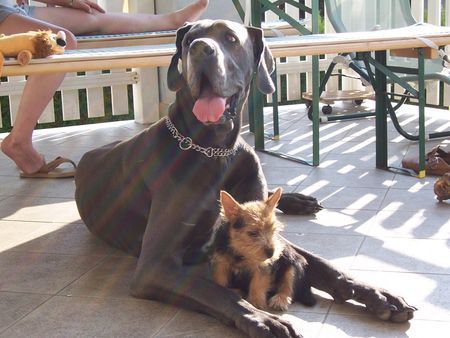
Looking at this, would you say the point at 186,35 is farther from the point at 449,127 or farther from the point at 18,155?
the point at 449,127

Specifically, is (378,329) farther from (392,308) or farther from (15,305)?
(15,305)

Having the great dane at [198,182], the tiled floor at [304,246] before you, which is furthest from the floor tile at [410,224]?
the great dane at [198,182]

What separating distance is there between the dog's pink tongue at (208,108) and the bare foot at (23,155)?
2.48m

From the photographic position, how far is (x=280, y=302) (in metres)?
2.91

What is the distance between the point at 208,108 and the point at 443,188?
1681 mm

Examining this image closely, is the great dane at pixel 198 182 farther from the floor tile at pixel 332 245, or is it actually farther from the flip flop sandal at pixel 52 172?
the flip flop sandal at pixel 52 172

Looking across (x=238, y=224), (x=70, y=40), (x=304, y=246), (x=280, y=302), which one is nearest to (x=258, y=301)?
(x=280, y=302)

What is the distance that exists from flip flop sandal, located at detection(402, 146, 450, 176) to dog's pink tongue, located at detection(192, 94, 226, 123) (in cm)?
221

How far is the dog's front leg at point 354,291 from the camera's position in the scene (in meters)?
2.79

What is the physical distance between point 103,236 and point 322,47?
63.2 inches

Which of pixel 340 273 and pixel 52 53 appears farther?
pixel 52 53

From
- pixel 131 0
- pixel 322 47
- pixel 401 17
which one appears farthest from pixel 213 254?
pixel 131 0

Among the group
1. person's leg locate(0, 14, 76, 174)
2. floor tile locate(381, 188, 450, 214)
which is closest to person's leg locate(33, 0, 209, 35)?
person's leg locate(0, 14, 76, 174)

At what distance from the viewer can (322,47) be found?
14.7 ft
